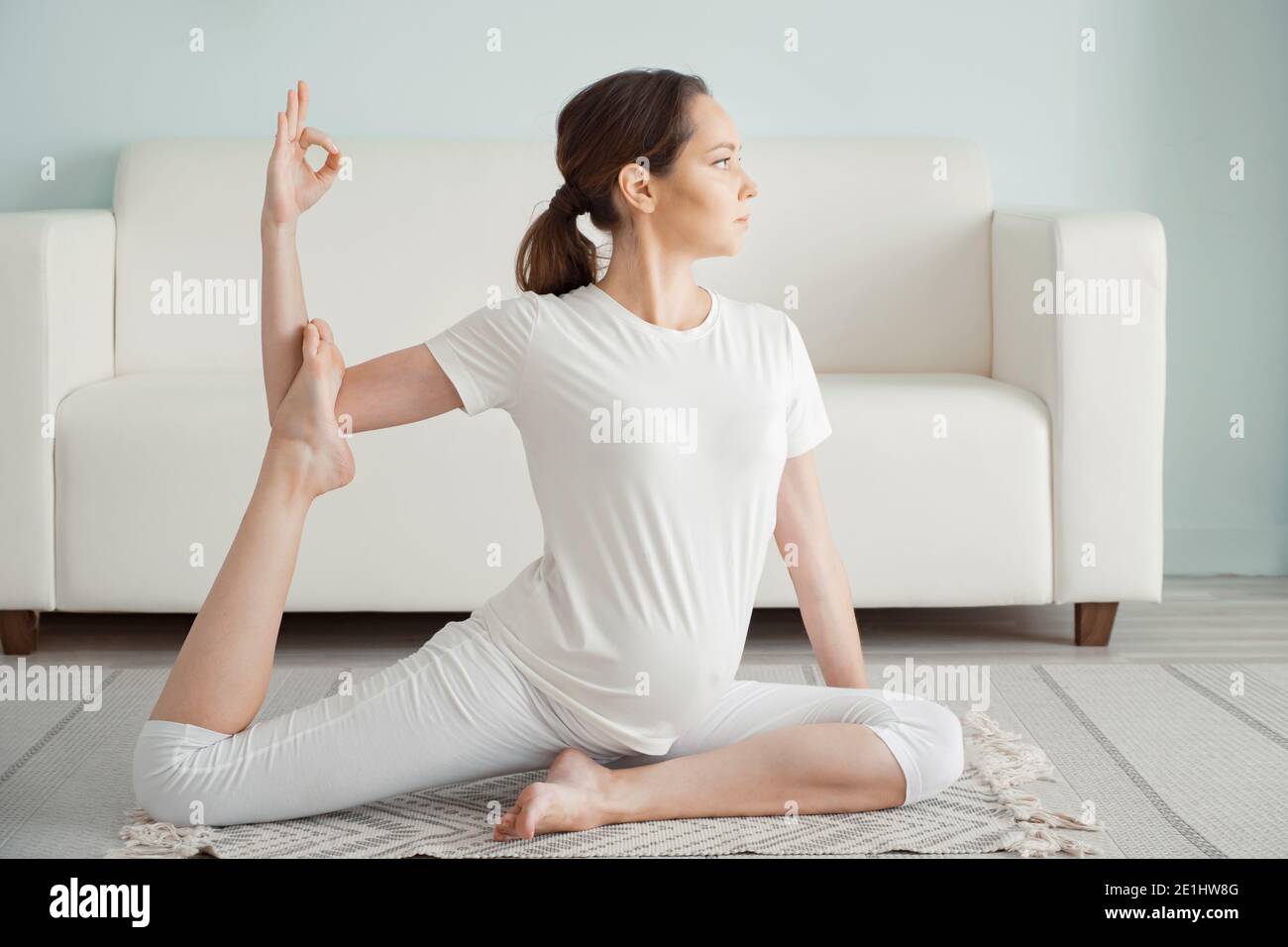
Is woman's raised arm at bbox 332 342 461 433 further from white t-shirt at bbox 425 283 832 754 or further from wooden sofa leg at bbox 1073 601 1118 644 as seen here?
wooden sofa leg at bbox 1073 601 1118 644

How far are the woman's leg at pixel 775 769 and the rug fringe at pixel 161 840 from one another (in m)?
0.29

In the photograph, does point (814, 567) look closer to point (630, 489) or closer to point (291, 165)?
point (630, 489)

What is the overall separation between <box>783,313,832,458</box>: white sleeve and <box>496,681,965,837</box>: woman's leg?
0.28 meters

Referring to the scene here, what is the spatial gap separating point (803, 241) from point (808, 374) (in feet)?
4.04

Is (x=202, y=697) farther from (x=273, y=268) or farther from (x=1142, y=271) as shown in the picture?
(x=1142, y=271)

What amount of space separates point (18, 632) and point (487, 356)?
1.21m

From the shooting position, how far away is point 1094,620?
7.56 feet

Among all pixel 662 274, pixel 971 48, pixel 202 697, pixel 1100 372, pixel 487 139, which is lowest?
pixel 202 697

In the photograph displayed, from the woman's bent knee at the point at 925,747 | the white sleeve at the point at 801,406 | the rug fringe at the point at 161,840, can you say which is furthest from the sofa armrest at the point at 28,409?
the woman's bent knee at the point at 925,747

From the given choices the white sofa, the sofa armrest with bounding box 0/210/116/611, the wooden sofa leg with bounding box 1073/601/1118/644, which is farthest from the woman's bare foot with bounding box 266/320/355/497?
the wooden sofa leg with bounding box 1073/601/1118/644

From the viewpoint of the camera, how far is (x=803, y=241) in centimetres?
271

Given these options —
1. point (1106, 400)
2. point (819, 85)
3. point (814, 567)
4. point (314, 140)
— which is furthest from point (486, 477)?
point (819, 85)
